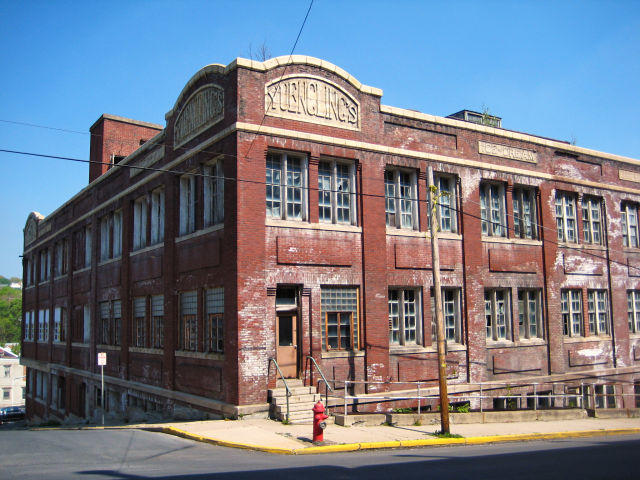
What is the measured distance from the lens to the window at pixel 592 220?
80.7ft

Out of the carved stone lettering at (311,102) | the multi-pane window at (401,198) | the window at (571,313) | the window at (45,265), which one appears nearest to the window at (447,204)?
the multi-pane window at (401,198)


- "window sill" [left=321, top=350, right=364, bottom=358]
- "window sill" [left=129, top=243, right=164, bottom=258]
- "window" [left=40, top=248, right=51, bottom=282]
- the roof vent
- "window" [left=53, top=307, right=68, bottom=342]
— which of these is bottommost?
"window sill" [left=321, top=350, right=364, bottom=358]

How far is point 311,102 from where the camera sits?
1736 cm

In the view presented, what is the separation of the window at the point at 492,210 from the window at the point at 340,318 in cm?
661

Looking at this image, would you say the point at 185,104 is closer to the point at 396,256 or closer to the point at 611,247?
the point at 396,256

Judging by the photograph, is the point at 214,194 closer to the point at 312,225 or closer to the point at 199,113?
the point at 199,113

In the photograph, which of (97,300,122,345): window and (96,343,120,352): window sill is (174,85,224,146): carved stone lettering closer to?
(97,300,122,345): window

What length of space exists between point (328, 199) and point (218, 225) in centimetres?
346

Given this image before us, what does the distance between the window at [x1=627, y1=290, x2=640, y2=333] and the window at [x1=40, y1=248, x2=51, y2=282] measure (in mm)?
32994

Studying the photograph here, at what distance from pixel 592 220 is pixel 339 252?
532 inches

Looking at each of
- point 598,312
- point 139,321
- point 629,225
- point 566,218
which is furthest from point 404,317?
point 629,225

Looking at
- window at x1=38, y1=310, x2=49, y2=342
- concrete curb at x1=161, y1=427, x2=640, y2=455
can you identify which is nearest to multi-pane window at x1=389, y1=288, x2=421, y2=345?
concrete curb at x1=161, y1=427, x2=640, y2=455

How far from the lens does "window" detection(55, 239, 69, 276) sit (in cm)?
3347

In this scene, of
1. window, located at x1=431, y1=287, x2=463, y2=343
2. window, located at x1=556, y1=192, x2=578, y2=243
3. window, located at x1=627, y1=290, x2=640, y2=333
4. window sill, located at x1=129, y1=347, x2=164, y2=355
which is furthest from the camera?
window, located at x1=627, y1=290, x2=640, y2=333
